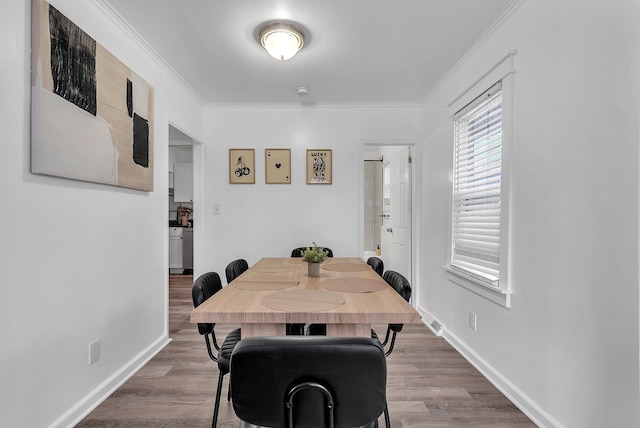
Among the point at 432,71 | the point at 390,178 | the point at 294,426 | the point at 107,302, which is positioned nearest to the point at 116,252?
the point at 107,302

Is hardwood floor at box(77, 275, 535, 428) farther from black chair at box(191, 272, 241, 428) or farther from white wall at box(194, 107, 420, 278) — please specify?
white wall at box(194, 107, 420, 278)

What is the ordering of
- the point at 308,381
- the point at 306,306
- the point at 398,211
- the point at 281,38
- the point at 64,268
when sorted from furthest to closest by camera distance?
1. the point at 398,211
2. the point at 281,38
3. the point at 64,268
4. the point at 306,306
5. the point at 308,381

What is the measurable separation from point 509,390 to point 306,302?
1.52 m

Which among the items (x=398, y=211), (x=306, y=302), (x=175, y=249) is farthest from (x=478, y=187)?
(x=175, y=249)

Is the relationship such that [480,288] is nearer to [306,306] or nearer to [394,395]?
[394,395]

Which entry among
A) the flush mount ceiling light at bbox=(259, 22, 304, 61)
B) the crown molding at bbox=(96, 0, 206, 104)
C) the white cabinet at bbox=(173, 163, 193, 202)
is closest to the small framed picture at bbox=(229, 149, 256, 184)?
the crown molding at bbox=(96, 0, 206, 104)

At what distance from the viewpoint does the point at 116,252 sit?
2.12 m

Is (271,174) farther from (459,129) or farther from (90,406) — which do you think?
(90,406)

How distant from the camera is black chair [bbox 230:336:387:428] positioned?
858 mm

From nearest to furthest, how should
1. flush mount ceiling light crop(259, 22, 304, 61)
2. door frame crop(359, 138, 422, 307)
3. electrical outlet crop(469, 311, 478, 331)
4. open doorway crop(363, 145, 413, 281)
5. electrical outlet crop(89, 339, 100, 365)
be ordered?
electrical outlet crop(89, 339, 100, 365) → flush mount ceiling light crop(259, 22, 304, 61) → electrical outlet crop(469, 311, 478, 331) → door frame crop(359, 138, 422, 307) → open doorway crop(363, 145, 413, 281)

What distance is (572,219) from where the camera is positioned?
1521 millimetres

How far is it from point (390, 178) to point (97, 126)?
3717 millimetres

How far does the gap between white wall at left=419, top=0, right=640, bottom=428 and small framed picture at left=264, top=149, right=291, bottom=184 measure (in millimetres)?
2240

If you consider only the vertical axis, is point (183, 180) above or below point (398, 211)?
above
